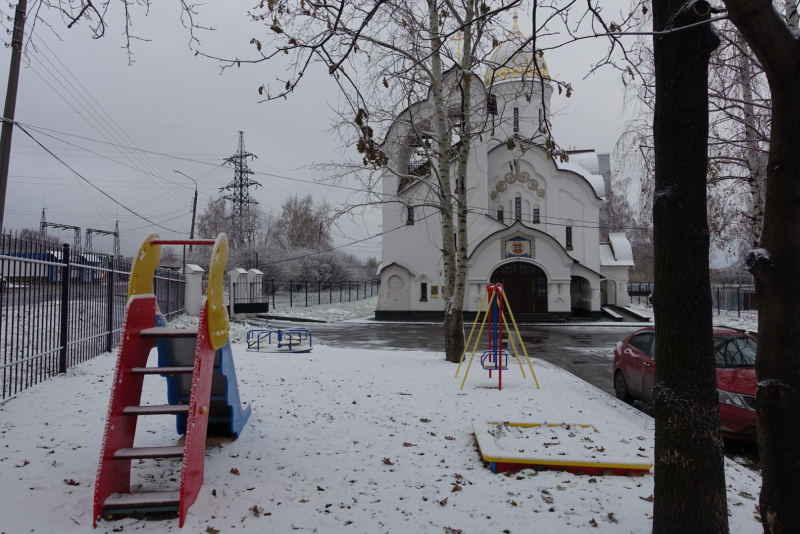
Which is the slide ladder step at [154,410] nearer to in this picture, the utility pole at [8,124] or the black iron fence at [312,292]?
the utility pole at [8,124]

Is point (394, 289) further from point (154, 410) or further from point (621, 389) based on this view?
point (154, 410)

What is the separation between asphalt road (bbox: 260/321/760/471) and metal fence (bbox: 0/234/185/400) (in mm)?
8493

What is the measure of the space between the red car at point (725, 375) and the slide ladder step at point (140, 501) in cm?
454

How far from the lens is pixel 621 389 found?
9.11 m

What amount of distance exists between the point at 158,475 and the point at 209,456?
0.51 meters

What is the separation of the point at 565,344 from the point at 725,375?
12177 millimetres

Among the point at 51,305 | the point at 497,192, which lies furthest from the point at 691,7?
the point at 497,192

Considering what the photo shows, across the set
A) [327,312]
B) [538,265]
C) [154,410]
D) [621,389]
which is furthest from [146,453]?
[327,312]

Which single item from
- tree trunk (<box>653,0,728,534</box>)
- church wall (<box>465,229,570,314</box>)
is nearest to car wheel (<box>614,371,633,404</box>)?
tree trunk (<box>653,0,728,534</box>)

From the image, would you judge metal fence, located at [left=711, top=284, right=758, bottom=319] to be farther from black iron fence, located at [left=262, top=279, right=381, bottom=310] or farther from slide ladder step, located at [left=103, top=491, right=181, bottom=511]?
slide ladder step, located at [left=103, top=491, right=181, bottom=511]

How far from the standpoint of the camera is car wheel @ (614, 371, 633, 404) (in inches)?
349

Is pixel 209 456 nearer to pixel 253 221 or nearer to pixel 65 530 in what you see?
pixel 65 530

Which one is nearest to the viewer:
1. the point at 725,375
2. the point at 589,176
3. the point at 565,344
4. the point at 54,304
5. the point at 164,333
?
the point at 164,333

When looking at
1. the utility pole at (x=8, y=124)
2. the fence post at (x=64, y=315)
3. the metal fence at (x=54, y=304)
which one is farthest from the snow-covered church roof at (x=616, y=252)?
the utility pole at (x=8, y=124)
